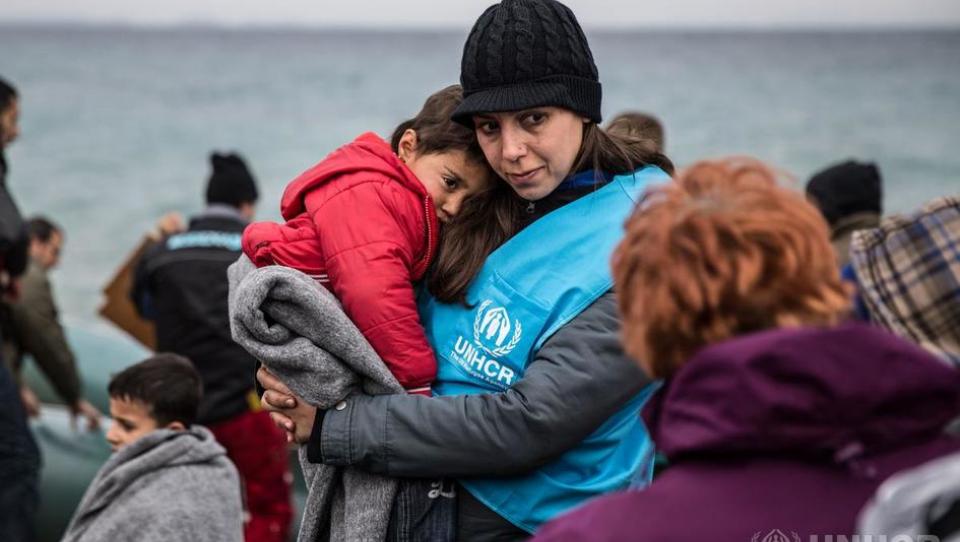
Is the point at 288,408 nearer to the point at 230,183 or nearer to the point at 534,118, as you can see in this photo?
the point at 534,118

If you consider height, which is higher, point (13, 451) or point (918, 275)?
point (918, 275)

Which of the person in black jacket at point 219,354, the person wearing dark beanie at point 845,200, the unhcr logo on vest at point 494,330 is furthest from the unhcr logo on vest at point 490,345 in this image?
the person in black jacket at point 219,354

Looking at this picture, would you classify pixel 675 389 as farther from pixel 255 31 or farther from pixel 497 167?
pixel 255 31

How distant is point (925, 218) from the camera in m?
1.83

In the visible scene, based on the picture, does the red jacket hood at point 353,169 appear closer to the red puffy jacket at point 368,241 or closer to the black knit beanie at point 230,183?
the red puffy jacket at point 368,241

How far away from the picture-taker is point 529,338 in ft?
6.79

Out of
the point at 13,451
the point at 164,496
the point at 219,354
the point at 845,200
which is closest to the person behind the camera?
the point at 164,496

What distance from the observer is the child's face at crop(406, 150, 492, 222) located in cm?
232

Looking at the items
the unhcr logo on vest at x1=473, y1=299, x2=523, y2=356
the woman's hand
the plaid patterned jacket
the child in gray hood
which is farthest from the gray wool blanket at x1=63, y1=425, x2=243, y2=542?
the plaid patterned jacket

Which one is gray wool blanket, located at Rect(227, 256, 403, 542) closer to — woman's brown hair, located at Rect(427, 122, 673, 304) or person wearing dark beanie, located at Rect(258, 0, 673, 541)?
person wearing dark beanie, located at Rect(258, 0, 673, 541)

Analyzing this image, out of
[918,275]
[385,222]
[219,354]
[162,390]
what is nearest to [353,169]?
[385,222]

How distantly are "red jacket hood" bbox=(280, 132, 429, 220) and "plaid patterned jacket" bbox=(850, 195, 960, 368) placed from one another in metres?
0.85

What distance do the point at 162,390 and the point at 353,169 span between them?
1.29 m

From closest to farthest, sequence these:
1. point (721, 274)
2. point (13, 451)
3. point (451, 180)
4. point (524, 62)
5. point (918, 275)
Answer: point (721, 274) → point (918, 275) → point (524, 62) → point (451, 180) → point (13, 451)
